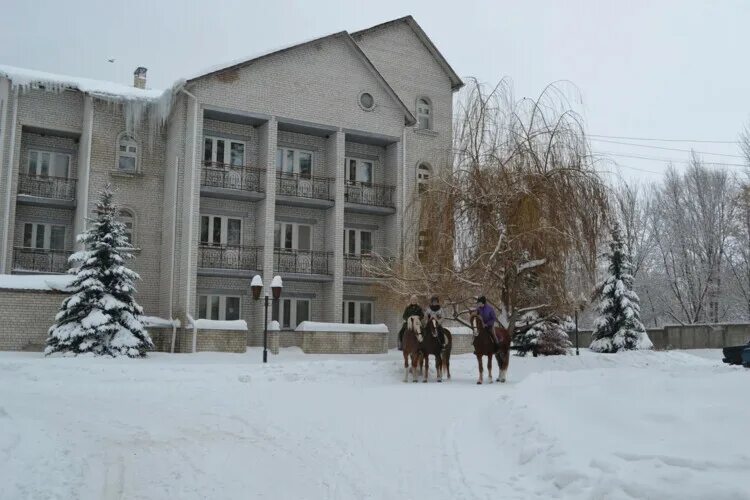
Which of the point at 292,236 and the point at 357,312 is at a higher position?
the point at 292,236

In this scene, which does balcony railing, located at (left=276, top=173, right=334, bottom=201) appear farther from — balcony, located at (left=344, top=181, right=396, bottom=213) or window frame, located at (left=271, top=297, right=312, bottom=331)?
window frame, located at (left=271, top=297, right=312, bottom=331)

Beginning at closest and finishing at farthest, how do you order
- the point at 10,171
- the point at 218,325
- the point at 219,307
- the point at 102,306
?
the point at 102,306
the point at 218,325
the point at 10,171
the point at 219,307

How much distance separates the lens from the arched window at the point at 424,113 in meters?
33.2

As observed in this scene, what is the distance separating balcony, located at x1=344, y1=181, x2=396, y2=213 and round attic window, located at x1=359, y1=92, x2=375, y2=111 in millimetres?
3205

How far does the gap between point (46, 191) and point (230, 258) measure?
24.2 ft

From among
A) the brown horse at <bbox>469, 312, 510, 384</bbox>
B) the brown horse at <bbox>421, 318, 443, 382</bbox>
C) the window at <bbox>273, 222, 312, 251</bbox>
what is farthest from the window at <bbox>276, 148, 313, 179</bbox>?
the brown horse at <bbox>469, 312, 510, 384</bbox>

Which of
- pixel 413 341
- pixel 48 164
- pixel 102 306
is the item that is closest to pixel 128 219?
pixel 48 164

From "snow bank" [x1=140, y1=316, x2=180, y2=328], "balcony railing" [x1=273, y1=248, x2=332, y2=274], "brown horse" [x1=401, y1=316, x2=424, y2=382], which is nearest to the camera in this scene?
"brown horse" [x1=401, y1=316, x2=424, y2=382]

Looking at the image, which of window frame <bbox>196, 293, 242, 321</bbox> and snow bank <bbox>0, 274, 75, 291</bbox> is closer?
snow bank <bbox>0, 274, 75, 291</bbox>

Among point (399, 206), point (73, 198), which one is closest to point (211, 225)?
point (73, 198)

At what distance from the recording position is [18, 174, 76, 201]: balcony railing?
87.7 feet

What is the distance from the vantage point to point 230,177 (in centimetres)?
2802

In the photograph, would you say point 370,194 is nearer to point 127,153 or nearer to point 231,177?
point 231,177

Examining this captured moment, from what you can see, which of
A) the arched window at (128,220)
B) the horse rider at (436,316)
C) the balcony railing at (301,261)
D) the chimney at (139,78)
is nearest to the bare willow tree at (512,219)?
the horse rider at (436,316)
